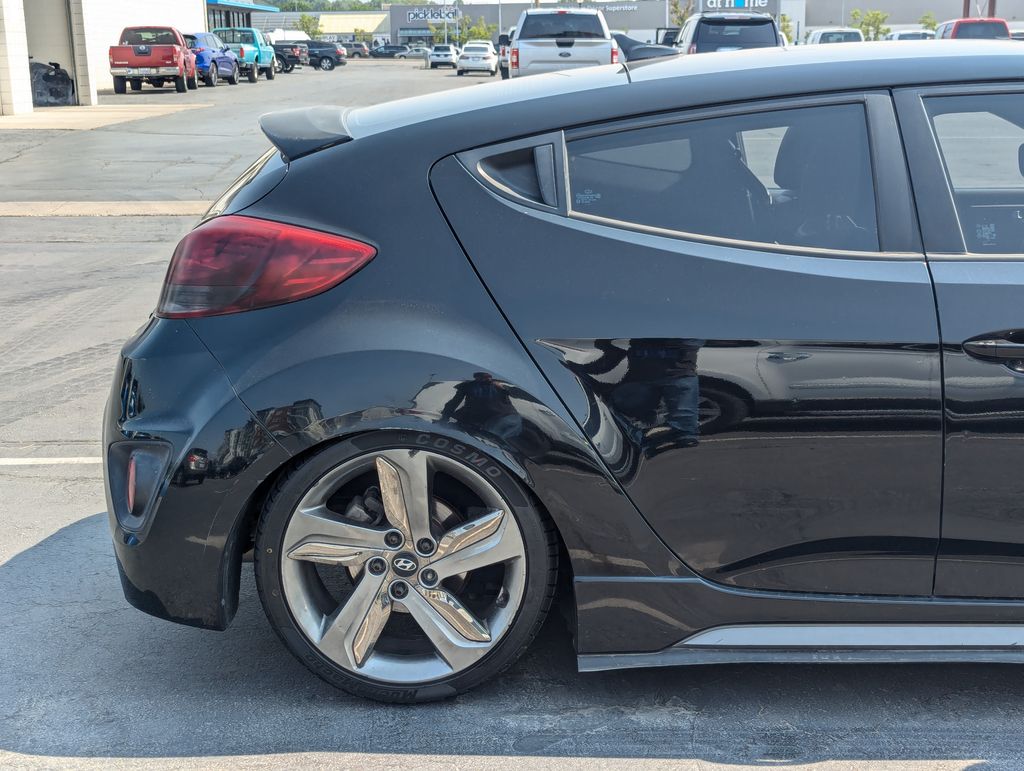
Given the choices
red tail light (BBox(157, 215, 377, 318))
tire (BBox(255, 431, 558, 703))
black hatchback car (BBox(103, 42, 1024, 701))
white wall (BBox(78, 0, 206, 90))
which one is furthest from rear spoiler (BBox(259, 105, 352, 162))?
white wall (BBox(78, 0, 206, 90))

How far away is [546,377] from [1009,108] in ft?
4.42

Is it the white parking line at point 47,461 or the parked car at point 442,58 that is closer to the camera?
the white parking line at point 47,461

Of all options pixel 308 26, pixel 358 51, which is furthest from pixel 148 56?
pixel 308 26

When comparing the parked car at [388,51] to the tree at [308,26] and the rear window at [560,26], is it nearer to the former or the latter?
the tree at [308,26]

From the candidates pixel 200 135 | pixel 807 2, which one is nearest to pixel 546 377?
pixel 200 135

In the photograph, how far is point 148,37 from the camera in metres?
39.7

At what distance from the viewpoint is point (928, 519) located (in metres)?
2.77

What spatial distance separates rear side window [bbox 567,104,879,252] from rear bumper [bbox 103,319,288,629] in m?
0.98

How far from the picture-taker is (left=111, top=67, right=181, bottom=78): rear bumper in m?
39.2

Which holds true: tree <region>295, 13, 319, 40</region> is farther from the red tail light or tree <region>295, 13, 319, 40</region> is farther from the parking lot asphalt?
the red tail light

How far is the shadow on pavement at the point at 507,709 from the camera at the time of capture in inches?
112

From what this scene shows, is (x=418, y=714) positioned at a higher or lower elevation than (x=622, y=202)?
lower

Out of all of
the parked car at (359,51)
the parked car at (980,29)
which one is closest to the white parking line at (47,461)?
the parked car at (980,29)

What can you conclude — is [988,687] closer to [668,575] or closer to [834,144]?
[668,575]
